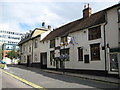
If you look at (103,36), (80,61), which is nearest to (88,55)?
(80,61)

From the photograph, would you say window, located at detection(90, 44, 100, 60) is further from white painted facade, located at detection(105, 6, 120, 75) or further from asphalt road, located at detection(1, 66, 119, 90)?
asphalt road, located at detection(1, 66, 119, 90)

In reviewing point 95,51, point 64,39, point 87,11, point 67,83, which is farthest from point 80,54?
point 67,83

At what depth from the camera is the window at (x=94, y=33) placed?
54.6ft

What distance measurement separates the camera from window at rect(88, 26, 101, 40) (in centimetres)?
1664

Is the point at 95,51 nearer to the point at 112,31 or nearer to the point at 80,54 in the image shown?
the point at 80,54

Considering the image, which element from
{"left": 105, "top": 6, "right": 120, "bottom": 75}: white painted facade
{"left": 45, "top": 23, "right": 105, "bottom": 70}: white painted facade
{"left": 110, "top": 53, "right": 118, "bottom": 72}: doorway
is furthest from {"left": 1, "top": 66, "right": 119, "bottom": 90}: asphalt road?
{"left": 105, "top": 6, "right": 120, "bottom": 75}: white painted facade

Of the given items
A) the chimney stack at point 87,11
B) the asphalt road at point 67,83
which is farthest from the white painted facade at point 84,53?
the chimney stack at point 87,11

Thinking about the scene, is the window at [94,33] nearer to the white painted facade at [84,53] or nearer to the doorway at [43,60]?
the white painted facade at [84,53]

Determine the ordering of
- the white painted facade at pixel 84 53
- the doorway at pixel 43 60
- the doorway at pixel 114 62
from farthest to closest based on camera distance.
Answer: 1. the doorway at pixel 43 60
2. the white painted facade at pixel 84 53
3. the doorway at pixel 114 62

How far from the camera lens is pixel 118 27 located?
46.7 ft

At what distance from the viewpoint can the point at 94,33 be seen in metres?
17.2

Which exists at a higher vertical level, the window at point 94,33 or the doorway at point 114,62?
the window at point 94,33

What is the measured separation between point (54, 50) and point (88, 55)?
843 centimetres

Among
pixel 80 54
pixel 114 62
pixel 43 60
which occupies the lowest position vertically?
pixel 43 60
